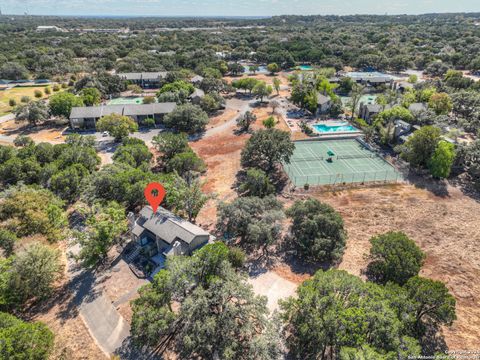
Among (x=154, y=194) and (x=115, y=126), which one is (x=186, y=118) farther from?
(x=154, y=194)

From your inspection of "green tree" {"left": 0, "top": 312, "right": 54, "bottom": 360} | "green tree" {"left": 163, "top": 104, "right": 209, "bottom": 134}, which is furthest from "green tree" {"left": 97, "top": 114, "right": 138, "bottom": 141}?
"green tree" {"left": 0, "top": 312, "right": 54, "bottom": 360}

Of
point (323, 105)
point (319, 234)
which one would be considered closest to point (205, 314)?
point (319, 234)

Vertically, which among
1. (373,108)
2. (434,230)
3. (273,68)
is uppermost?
(273,68)

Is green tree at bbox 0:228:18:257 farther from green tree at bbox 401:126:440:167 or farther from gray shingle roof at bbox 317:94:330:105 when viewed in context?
gray shingle roof at bbox 317:94:330:105

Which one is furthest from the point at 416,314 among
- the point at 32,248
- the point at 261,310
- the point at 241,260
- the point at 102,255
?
the point at 32,248

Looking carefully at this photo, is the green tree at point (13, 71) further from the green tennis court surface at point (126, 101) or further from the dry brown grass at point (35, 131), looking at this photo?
the green tennis court surface at point (126, 101)

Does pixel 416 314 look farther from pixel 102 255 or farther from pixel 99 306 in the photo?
pixel 102 255
